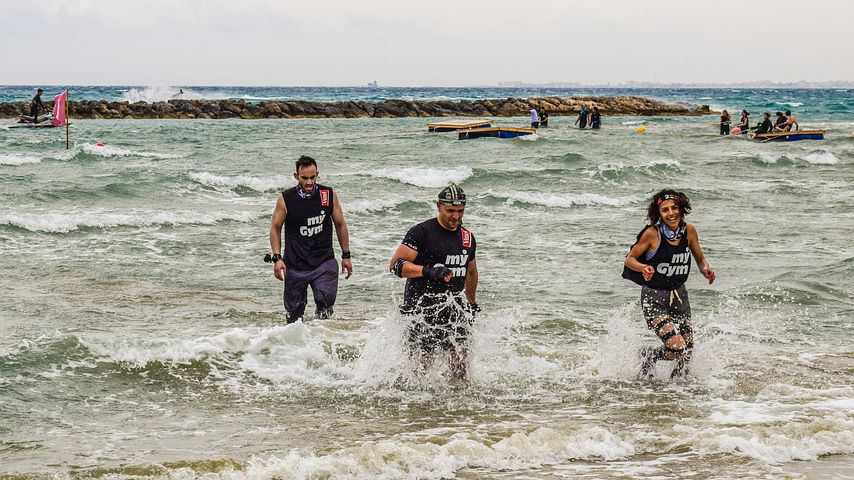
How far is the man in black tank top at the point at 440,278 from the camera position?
680cm

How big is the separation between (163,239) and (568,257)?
6598 mm

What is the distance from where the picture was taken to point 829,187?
24.9m

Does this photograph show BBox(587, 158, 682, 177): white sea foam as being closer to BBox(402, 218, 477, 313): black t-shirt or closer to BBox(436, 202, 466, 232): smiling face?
BBox(402, 218, 477, 313): black t-shirt

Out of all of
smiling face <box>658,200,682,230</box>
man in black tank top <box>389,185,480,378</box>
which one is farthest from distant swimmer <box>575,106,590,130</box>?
man in black tank top <box>389,185,480,378</box>

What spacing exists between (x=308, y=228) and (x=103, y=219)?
1012 cm

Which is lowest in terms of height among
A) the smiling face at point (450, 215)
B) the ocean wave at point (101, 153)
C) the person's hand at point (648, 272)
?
the ocean wave at point (101, 153)

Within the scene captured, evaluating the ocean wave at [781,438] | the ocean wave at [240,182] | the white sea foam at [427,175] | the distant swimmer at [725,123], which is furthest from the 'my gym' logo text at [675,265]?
the distant swimmer at [725,123]

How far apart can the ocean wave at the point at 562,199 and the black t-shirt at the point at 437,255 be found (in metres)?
14.3

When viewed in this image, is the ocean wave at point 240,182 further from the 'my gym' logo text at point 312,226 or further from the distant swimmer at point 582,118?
the distant swimmer at point 582,118

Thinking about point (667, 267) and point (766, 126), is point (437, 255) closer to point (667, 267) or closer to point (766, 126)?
point (667, 267)

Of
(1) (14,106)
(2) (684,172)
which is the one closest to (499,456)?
(2) (684,172)

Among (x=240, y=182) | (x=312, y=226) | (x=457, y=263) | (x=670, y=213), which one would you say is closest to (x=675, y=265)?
(x=670, y=213)

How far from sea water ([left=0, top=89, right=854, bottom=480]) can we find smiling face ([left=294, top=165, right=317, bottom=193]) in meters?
1.31

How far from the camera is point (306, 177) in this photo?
823 centimetres
